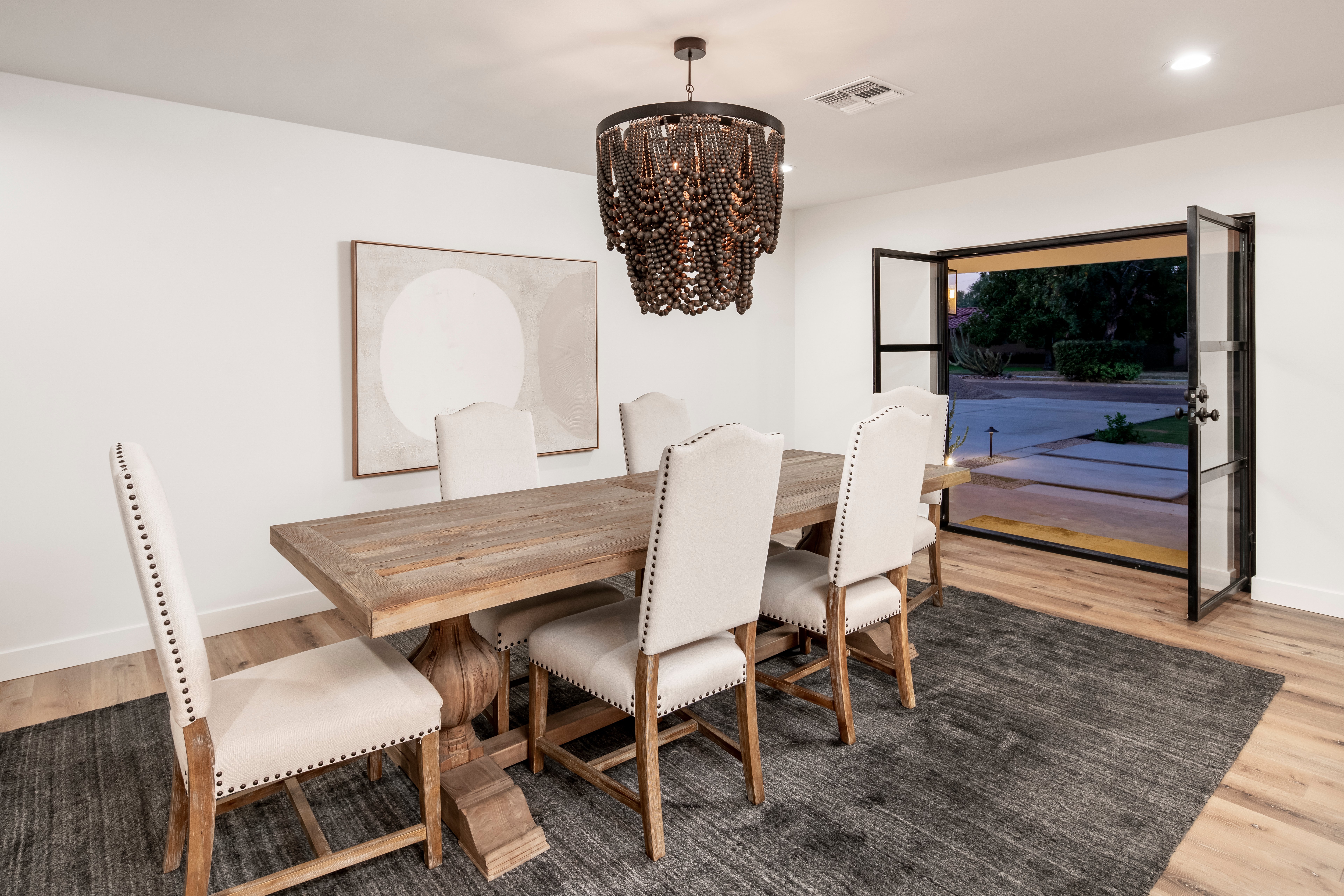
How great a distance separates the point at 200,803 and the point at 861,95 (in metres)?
3.21

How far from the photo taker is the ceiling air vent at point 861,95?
9.85 ft

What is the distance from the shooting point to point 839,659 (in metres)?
2.38

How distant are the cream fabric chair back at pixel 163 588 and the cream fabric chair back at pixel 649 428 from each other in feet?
6.81

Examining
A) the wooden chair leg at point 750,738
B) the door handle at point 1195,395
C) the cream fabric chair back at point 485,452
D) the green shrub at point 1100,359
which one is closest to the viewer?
the wooden chair leg at point 750,738

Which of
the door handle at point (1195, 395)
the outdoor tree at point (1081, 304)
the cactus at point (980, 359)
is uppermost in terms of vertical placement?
the outdoor tree at point (1081, 304)

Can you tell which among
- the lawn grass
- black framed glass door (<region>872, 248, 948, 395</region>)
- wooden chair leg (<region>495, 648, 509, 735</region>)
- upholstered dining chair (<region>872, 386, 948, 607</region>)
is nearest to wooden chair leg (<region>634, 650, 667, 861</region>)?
wooden chair leg (<region>495, 648, 509, 735</region>)

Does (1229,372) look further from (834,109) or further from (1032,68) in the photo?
(834,109)

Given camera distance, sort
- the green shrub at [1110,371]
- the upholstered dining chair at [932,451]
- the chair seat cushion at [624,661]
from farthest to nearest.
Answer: the green shrub at [1110,371] → the upholstered dining chair at [932,451] → the chair seat cushion at [624,661]

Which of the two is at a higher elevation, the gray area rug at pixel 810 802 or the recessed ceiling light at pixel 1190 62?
the recessed ceiling light at pixel 1190 62

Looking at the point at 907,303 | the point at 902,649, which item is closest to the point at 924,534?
the point at 902,649

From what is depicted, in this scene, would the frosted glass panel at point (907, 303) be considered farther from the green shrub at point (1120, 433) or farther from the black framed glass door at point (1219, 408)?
the green shrub at point (1120, 433)

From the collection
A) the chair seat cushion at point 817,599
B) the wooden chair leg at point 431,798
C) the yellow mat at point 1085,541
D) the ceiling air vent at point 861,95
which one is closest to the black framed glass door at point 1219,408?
the yellow mat at point 1085,541

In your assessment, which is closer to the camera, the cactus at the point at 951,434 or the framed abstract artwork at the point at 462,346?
the framed abstract artwork at the point at 462,346

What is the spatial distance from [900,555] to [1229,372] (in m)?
2.27
